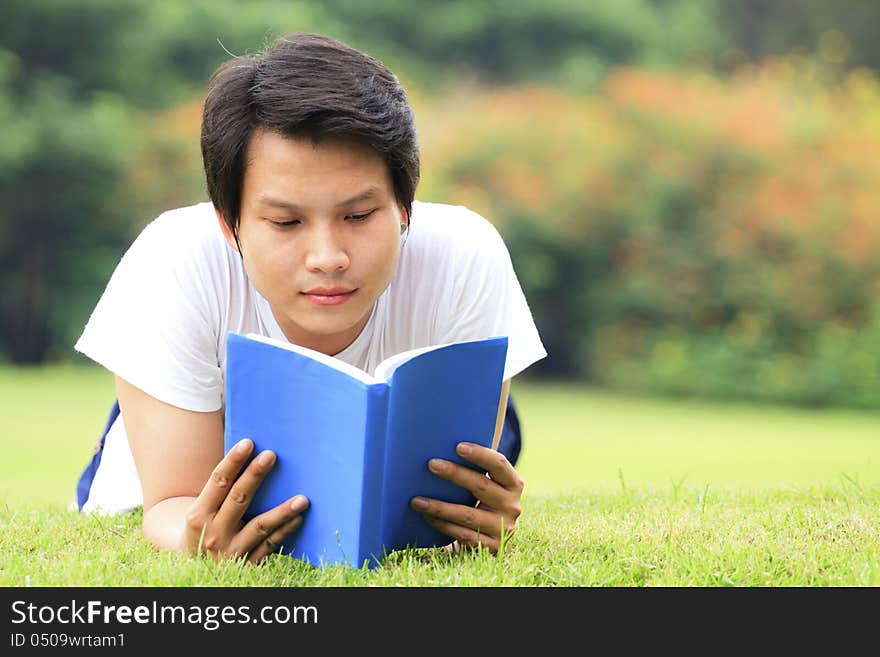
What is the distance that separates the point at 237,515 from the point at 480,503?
523 millimetres

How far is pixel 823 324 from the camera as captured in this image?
1244cm

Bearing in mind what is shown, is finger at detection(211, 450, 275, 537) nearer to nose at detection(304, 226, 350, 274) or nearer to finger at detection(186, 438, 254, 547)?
finger at detection(186, 438, 254, 547)

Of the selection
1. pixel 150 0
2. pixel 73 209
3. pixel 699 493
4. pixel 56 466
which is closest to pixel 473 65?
pixel 150 0

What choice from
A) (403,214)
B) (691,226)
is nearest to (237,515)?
(403,214)

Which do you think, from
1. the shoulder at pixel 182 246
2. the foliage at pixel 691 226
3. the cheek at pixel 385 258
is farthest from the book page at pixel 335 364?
the foliage at pixel 691 226

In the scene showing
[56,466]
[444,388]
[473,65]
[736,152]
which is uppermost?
[473,65]

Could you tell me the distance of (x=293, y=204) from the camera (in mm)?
2236

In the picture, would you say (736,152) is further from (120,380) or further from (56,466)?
(120,380)

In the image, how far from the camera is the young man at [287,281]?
88.2 inches

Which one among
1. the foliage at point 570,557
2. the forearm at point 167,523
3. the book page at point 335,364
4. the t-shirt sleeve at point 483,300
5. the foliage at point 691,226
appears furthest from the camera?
the foliage at point 691,226

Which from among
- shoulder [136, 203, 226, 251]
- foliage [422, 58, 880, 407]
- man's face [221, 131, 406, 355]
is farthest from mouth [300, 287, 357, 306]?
foliage [422, 58, 880, 407]

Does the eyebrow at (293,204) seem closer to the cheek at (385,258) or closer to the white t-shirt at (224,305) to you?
the cheek at (385,258)

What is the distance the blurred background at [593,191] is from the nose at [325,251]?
10.7m

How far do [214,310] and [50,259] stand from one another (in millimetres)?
12557
